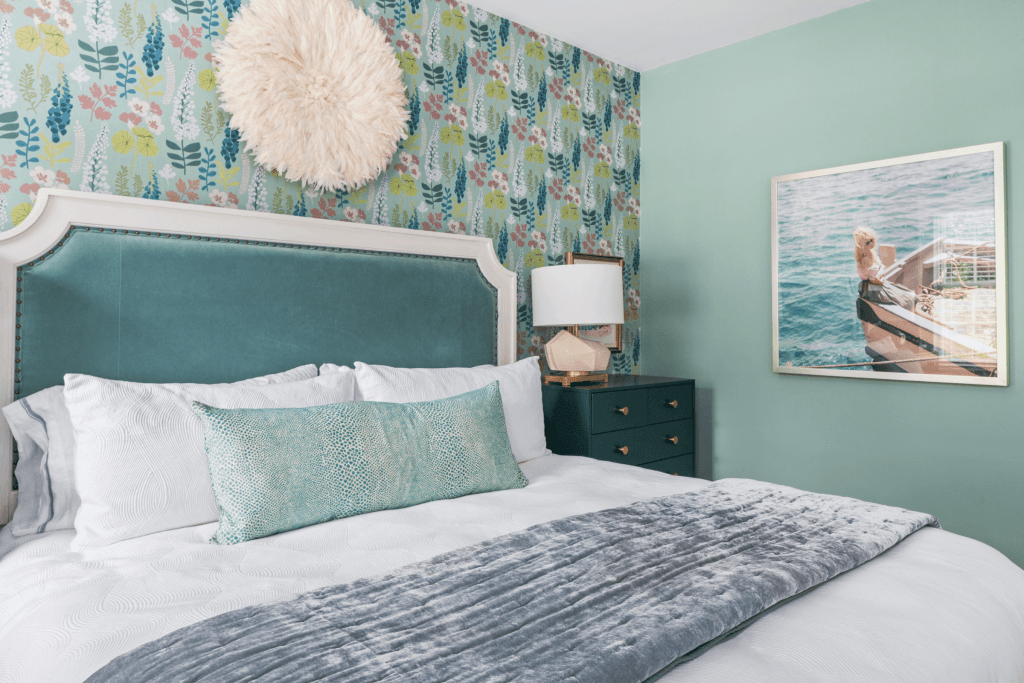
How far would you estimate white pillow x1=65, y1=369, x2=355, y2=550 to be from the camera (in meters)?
1.42

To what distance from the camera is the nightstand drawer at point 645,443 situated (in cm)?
267

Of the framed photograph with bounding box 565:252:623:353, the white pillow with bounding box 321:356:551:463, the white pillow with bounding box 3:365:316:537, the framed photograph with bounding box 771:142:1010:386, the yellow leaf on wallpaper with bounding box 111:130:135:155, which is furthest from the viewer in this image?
the framed photograph with bounding box 565:252:623:353

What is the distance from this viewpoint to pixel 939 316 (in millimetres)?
2531

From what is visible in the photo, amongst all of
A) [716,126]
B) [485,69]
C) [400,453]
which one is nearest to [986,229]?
[716,126]

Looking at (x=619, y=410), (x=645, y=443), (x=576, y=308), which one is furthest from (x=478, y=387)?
(x=645, y=443)

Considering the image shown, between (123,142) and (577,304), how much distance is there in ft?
5.60

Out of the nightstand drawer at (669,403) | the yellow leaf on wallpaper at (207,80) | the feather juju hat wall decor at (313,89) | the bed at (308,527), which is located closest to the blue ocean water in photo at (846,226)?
the nightstand drawer at (669,403)

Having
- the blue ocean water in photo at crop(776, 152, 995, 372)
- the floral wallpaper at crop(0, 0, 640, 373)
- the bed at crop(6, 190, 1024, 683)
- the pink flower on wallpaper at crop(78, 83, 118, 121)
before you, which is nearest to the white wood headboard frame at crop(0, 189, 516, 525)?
the bed at crop(6, 190, 1024, 683)

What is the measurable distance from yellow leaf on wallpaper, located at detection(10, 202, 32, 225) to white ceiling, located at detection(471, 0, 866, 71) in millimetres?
1942

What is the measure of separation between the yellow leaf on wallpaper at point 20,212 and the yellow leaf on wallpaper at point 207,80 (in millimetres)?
646

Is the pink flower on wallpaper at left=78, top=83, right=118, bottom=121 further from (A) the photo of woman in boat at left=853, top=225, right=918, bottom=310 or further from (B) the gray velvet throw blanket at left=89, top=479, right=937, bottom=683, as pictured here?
(A) the photo of woman in boat at left=853, top=225, right=918, bottom=310

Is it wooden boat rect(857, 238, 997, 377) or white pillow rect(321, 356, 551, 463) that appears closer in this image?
white pillow rect(321, 356, 551, 463)

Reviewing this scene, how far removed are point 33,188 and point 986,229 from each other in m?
3.23

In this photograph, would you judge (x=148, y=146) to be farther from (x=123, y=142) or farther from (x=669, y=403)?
(x=669, y=403)
